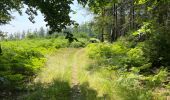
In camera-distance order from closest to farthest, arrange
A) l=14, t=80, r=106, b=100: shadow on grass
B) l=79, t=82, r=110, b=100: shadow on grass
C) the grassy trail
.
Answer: l=79, t=82, r=110, b=100: shadow on grass → l=14, t=80, r=106, b=100: shadow on grass → the grassy trail

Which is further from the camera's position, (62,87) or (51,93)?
(62,87)

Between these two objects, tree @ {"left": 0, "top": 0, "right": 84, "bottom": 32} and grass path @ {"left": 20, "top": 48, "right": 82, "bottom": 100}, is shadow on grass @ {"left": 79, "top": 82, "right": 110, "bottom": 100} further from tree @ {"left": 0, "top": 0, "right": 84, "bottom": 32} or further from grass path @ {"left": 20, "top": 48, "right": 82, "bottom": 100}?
tree @ {"left": 0, "top": 0, "right": 84, "bottom": 32}

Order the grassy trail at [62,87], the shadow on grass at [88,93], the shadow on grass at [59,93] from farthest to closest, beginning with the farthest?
the grassy trail at [62,87]
the shadow on grass at [59,93]
the shadow on grass at [88,93]

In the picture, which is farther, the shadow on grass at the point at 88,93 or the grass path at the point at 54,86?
the grass path at the point at 54,86

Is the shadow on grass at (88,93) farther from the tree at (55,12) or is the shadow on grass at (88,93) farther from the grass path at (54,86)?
the tree at (55,12)

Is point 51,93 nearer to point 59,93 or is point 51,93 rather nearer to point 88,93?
point 59,93

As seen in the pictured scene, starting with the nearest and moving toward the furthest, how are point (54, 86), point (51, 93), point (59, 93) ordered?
1. point (51, 93)
2. point (59, 93)
3. point (54, 86)

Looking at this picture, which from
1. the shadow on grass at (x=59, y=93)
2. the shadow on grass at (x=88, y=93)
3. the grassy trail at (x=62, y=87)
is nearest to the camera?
the shadow on grass at (x=88, y=93)

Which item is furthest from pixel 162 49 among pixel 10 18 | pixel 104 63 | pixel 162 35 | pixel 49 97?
pixel 10 18

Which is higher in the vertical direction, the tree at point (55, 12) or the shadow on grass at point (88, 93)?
the tree at point (55, 12)

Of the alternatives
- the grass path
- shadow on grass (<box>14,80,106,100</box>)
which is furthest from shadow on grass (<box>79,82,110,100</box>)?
the grass path

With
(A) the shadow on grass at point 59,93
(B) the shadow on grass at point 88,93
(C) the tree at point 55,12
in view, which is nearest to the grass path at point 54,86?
(A) the shadow on grass at point 59,93

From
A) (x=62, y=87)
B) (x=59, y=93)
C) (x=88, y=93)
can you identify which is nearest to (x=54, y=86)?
(x=62, y=87)

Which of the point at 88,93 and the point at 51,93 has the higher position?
the point at 51,93
